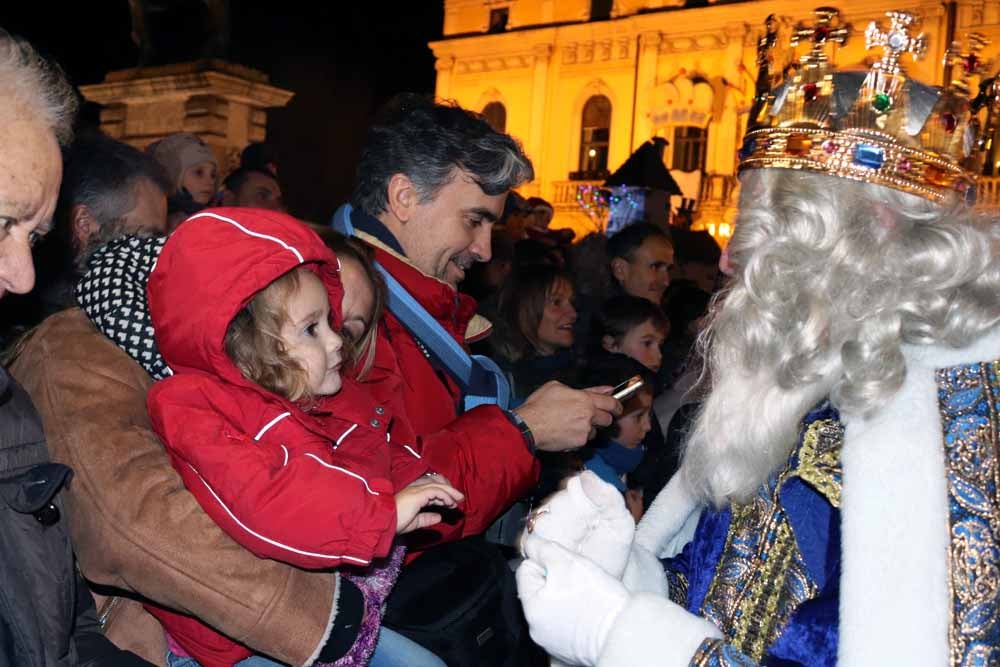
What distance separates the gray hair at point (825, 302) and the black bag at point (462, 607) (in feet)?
2.73

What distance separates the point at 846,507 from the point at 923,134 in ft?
2.33

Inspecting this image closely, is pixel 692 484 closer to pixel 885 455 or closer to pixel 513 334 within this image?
pixel 885 455

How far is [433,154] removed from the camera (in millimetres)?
2947

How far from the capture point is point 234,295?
206cm

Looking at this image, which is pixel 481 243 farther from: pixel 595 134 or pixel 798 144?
pixel 595 134

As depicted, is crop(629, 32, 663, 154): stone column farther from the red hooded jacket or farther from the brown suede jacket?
the brown suede jacket

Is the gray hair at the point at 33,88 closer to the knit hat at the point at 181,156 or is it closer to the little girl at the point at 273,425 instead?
the little girl at the point at 273,425

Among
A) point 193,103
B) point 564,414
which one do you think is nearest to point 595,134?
point 193,103

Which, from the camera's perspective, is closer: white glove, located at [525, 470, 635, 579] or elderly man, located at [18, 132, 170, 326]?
white glove, located at [525, 470, 635, 579]

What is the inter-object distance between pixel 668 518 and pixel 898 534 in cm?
75

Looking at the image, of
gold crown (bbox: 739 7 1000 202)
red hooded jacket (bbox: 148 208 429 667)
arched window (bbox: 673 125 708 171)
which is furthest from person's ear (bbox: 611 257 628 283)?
arched window (bbox: 673 125 708 171)

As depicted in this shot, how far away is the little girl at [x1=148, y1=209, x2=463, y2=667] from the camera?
196 centimetres

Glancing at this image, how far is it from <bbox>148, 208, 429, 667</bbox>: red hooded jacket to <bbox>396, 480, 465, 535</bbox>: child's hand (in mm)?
40

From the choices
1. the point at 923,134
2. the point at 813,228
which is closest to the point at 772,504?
the point at 813,228
